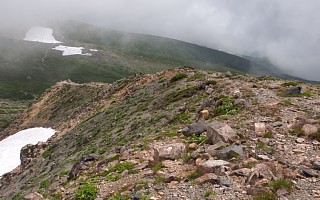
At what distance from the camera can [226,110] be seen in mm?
22031

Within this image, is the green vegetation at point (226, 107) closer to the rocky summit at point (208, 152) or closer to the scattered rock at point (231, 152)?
the rocky summit at point (208, 152)

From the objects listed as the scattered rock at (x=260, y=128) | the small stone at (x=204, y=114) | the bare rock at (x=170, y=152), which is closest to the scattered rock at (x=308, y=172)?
the scattered rock at (x=260, y=128)

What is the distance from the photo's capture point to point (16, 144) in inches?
2026

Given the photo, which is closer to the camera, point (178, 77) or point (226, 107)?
point (226, 107)

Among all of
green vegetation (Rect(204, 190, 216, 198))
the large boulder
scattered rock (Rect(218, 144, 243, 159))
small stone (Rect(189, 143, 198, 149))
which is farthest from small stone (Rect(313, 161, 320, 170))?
small stone (Rect(189, 143, 198, 149))

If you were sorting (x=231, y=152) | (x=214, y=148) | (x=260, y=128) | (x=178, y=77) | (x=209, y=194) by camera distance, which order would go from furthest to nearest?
1. (x=178, y=77)
2. (x=260, y=128)
3. (x=214, y=148)
4. (x=231, y=152)
5. (x=209, y=194)

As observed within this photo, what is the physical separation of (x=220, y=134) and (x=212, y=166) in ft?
9.78

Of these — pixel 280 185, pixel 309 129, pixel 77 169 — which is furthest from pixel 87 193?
pixel 309 129

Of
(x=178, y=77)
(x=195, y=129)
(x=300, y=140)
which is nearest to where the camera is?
(x=300, y=140)

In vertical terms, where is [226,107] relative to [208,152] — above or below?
above

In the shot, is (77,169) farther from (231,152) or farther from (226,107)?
(226,107)

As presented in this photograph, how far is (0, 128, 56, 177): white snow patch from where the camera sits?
43.4 meters

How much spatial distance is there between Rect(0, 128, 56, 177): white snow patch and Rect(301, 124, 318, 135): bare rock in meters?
36.5

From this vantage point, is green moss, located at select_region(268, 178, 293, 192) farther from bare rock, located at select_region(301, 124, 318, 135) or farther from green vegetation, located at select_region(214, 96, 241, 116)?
green vegetation, located at select_region(214, 96, 241, 116)
